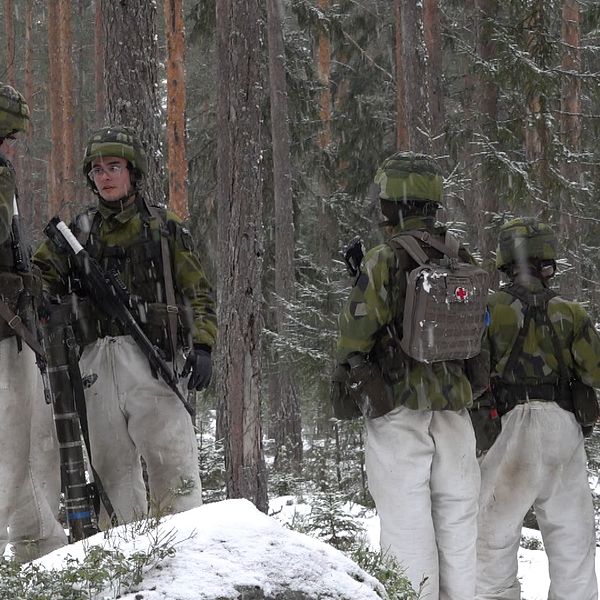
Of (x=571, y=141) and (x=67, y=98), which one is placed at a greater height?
(x=67, y=98)

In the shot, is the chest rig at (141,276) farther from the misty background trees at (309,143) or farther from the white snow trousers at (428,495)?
the misty background trees at (309,143)

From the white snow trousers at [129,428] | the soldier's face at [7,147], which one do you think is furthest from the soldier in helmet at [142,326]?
the soldier's face at [7,147]

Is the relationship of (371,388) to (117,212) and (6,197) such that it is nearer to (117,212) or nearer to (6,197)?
(117,212)

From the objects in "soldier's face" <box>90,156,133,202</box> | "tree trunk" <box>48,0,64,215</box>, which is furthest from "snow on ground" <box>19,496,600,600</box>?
"tree trunk" <box>48,0,64,215</box>

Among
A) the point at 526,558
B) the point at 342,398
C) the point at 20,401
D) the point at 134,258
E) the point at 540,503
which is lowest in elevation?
the point at 526,558

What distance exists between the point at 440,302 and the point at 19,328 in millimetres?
2090

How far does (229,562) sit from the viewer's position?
106 inches

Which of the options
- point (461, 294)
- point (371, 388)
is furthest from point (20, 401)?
point (461, 294)

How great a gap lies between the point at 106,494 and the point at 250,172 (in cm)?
443

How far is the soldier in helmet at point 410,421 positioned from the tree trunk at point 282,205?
39.5ft

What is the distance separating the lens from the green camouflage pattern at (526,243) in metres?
5.43

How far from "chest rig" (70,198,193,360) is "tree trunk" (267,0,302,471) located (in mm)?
11891

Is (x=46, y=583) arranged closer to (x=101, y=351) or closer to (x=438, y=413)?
(x=101, y=351)

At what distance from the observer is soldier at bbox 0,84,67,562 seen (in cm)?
415
